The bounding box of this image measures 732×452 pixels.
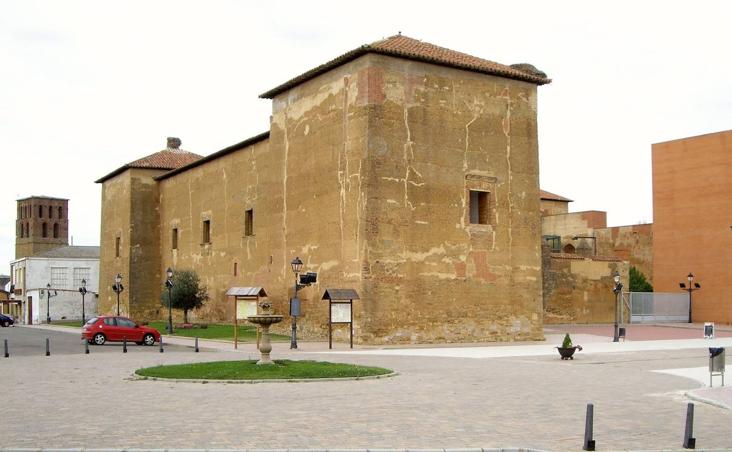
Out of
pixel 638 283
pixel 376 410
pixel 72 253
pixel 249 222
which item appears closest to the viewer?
pixel 376 410

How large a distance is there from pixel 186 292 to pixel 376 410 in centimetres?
3179

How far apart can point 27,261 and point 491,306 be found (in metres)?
57.2

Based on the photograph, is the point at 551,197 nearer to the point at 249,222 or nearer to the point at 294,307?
the point at 249,222

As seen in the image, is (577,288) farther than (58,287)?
No

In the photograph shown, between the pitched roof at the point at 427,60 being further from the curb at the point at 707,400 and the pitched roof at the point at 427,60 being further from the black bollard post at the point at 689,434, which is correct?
the black bollard post at the point at 689,434

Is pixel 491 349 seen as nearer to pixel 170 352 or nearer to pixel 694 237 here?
pixel 170 352

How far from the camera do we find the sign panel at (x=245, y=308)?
27975 millimetres

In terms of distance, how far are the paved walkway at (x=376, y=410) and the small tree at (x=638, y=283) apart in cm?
3722

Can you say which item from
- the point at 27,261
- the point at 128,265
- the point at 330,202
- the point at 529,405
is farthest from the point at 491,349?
the point at 27,261

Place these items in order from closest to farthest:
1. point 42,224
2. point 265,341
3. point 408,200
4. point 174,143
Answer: point 265,341, point 408,200, point 174,143, point 42,224

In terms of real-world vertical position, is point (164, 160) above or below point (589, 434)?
above

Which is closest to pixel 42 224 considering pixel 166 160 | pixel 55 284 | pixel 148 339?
pixel 55 284

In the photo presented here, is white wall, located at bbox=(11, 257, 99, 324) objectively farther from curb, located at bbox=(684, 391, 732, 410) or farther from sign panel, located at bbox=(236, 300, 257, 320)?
curb, located at bbox=(684, 391, 732, 410)

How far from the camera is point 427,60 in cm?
3047
